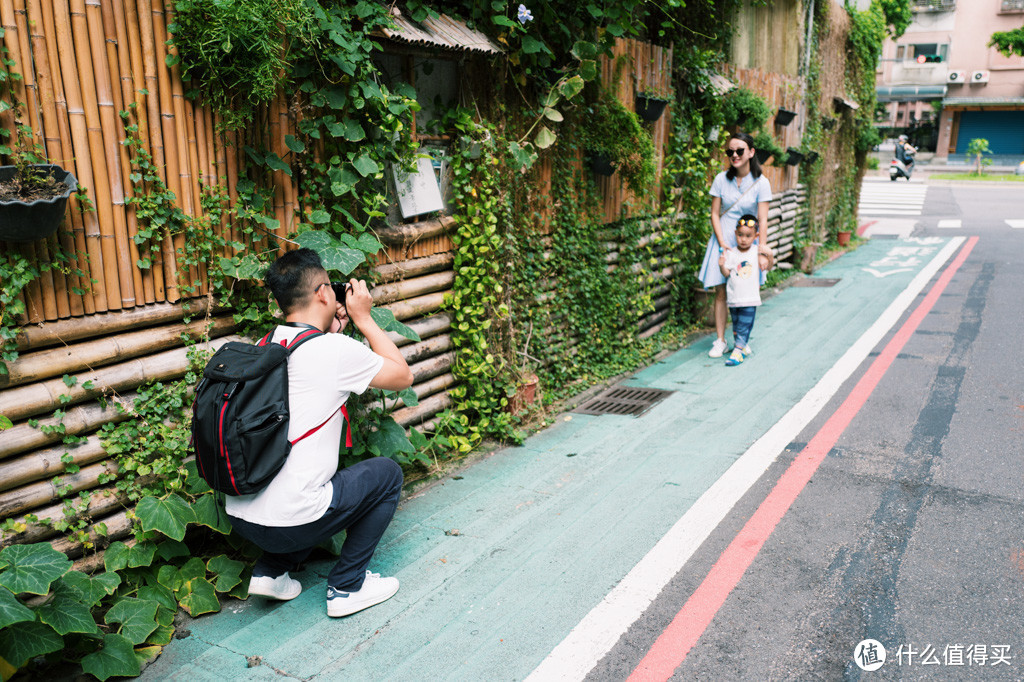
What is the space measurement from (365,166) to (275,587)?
7.50ft

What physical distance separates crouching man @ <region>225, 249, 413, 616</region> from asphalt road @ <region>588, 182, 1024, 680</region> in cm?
121

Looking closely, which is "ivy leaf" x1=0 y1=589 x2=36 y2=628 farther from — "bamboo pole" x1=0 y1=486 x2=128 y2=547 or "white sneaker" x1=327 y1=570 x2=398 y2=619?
"white sneaker" x1=327 y1=570 x2=398 y2=619

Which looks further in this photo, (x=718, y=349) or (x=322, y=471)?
(x=718, y=349)

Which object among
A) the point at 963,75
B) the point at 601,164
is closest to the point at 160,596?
the point at 601,164

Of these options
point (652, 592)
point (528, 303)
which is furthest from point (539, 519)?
point (528, 303)

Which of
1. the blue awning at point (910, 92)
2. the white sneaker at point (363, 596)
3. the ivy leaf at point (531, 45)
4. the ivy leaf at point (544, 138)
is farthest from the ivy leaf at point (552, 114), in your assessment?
the blue awning at point (910, 92)

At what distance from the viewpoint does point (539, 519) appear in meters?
4.36

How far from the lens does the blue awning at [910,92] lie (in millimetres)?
46963

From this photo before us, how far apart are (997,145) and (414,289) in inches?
2062

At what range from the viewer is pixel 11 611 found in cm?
248

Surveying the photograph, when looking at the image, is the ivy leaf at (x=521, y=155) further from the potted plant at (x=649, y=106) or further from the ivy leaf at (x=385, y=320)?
the potted plant at (x=649, y=106)

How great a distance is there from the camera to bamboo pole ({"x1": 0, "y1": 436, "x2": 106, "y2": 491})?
3055 millimetres

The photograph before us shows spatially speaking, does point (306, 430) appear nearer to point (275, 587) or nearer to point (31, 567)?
point (275, 587)

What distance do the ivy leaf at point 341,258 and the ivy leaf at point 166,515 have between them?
53.6 inches
